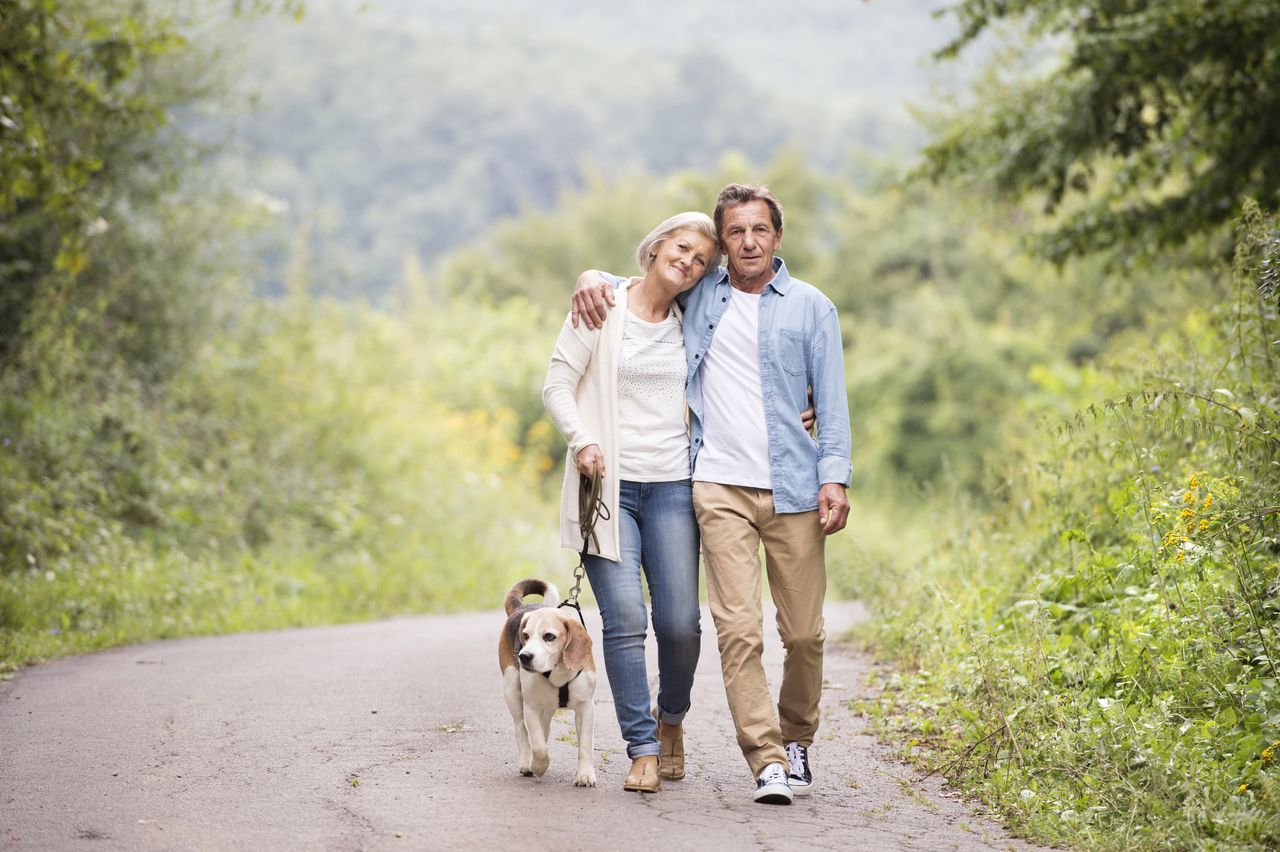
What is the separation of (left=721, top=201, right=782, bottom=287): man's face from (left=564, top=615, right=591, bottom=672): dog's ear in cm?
163

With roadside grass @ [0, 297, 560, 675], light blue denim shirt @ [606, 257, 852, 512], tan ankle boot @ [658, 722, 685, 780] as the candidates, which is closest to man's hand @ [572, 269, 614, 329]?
light blue denim shirt @ [606, 257, 852, 512]

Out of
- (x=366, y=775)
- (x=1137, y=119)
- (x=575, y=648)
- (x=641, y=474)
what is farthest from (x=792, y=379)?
(x=1137, y=119)

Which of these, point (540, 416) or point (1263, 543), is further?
point (540, 416)

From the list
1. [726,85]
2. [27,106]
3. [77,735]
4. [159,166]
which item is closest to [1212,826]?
[77,735]

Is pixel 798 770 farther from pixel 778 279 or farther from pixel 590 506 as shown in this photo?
pixel 778 279

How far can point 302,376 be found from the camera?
18.4 meters

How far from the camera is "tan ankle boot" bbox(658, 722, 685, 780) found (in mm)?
5859

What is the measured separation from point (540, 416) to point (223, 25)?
1258cm

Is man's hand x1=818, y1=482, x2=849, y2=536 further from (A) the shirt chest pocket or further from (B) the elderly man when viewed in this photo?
(A) the shirt chest pocket

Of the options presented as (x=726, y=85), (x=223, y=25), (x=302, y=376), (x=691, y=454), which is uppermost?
(x=726, y=85)

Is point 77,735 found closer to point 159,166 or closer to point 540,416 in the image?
point 159,166

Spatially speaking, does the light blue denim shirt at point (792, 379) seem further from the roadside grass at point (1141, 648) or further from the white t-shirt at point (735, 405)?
the roadside grass at point (1141, 648)

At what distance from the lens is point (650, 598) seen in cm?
555

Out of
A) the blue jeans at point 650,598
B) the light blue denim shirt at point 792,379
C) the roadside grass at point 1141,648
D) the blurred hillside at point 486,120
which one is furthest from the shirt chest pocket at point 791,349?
the blurred hillside at point 486,120
